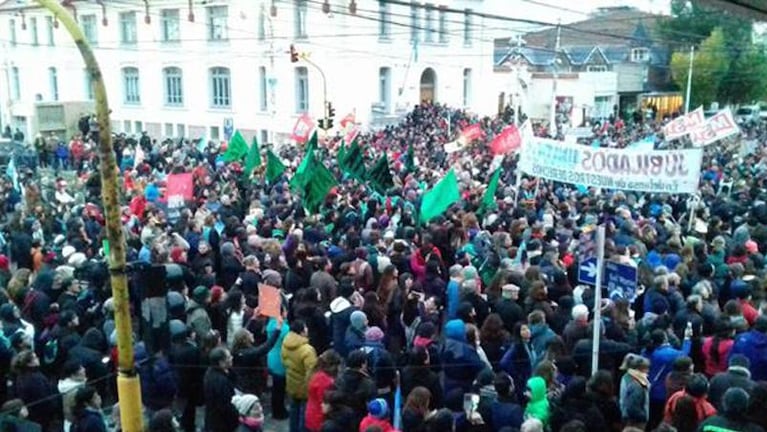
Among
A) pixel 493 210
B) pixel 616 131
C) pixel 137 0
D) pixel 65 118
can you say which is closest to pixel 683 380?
pixel 493 210

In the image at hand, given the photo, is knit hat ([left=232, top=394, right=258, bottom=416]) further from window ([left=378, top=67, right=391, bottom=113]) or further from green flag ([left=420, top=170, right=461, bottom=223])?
window ([left=378, top=67, right=391, bottom=113])

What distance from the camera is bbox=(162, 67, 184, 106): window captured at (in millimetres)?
47125

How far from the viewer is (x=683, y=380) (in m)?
6.64

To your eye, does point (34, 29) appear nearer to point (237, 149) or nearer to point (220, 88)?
point (220, 88)

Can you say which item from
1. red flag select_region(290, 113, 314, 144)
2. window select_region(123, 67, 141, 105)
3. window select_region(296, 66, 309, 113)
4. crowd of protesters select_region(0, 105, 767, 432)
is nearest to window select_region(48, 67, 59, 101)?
window select_region(123, 67, 141, 105)

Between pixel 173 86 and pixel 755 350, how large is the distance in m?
44.0

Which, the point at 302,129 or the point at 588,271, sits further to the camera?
the point at 302,129

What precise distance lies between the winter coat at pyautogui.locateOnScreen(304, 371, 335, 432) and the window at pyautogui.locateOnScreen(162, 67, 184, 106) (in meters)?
42.1

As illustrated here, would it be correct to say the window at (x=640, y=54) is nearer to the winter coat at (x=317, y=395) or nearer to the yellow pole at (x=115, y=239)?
the winter coat at (x=317, y=395)

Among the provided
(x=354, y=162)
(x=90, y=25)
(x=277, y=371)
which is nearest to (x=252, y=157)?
(x=354, y=162)

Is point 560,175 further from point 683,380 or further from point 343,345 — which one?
point 683,380

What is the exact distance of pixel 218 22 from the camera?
43.2 meters

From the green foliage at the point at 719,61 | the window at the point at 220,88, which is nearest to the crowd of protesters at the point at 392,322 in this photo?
the window at the point at 220,88

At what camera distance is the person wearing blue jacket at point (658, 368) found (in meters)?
7.36
